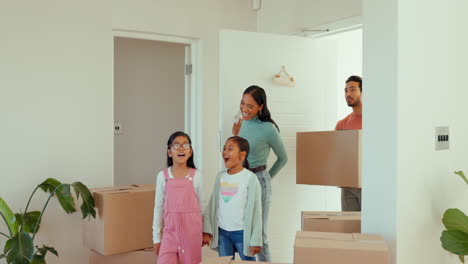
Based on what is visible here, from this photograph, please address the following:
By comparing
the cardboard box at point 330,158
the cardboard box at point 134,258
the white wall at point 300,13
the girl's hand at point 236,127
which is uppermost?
the white wall at point 300,13

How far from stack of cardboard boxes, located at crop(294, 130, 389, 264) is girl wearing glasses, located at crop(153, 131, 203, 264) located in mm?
644

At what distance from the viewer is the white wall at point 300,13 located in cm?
376

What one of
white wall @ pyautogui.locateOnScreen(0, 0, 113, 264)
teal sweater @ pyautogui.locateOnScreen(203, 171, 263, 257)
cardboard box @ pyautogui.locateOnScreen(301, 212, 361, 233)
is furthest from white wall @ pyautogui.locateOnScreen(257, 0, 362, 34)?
cardboard box @ pyautogui.locateOnScreen(301, 212, 361, 233)

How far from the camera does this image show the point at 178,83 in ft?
19.4

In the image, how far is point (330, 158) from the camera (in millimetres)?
3160

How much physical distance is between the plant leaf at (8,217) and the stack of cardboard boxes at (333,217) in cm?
176

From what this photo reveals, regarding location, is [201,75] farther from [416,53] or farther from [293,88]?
[416,53]

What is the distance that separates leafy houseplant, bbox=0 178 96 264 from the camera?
9.47ft

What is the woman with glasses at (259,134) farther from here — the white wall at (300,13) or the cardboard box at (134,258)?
the white wall at (300,13)

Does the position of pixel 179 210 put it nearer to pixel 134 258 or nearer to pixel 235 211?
pixel 235 211

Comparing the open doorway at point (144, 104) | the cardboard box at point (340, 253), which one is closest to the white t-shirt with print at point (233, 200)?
the cardboard box at point (340, 253)

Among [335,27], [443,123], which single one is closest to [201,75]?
[335,27]

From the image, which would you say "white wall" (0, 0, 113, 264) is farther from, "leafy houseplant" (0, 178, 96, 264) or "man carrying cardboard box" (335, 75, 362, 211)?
"man carrying cardboard box" (335, 75, 362, 211)

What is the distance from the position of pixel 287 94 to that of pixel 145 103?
2321 millimetres
